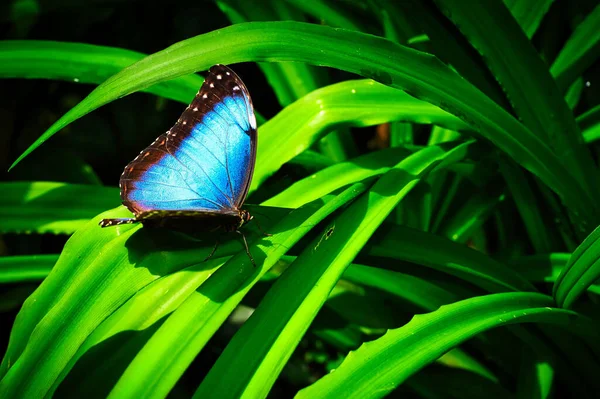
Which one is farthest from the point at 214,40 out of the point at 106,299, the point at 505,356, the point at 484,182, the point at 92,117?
the point at 92,117

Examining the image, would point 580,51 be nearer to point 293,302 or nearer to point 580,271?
point 580,271

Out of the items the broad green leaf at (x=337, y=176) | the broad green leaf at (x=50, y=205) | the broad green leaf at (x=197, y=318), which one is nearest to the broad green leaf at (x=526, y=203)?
the broad green leaf at (x=337, y=176)

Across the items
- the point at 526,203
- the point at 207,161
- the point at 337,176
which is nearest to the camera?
the point at 207,161

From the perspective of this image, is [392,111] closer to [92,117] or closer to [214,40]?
[214,40]

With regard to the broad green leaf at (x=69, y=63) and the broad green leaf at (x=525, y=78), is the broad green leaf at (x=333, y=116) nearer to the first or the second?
the broad green leaf at (x=525, y=78)

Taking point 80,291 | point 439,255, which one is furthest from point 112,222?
point 439,255

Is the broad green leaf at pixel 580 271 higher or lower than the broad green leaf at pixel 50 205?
higher
